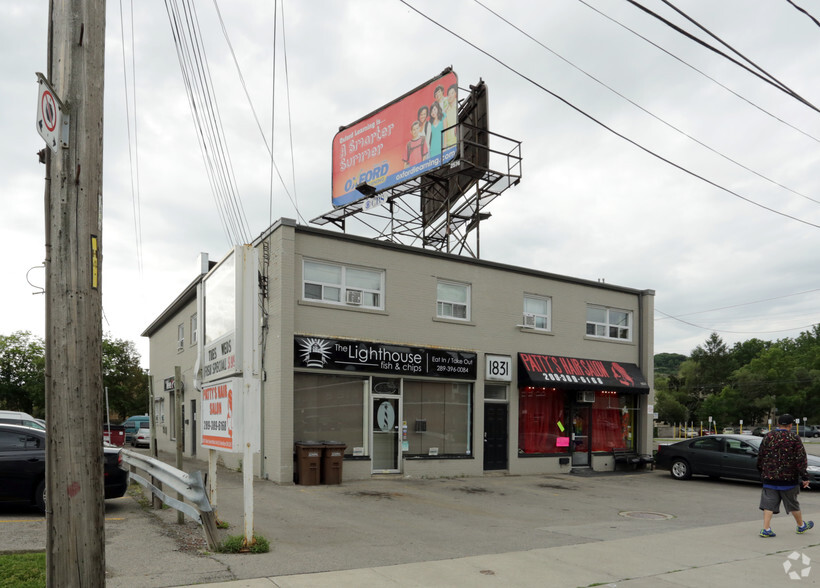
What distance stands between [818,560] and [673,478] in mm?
12482

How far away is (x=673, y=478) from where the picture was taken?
66.0ft

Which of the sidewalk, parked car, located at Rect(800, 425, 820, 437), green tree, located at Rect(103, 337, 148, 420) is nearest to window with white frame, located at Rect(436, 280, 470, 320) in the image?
the sidewalk

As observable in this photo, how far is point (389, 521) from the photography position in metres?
10.9

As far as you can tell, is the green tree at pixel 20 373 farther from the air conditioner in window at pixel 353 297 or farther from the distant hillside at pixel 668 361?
the distant hillside at pixel 668 361

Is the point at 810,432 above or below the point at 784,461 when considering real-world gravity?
below

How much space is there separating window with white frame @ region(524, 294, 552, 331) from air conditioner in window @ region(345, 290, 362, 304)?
6.04 meters

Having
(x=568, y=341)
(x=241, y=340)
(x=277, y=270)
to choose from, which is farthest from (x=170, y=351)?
(x=241, y=340)

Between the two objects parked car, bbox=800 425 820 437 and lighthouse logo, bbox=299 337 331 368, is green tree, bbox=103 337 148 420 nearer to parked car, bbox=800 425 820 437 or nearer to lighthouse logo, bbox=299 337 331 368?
lighthouse logo, bbox=299 337 331 368

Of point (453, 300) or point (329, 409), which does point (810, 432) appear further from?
point (329, 409)

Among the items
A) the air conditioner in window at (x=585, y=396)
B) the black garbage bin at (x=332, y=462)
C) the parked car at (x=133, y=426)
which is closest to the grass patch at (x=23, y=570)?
the black garbage bin at (x=332, y=462)

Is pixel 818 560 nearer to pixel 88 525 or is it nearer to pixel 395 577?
pixel 395 577

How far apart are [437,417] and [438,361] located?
62.0 inches

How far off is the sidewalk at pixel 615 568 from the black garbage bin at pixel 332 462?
758 cm

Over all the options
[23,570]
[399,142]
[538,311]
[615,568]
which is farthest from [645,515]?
[399,142]
